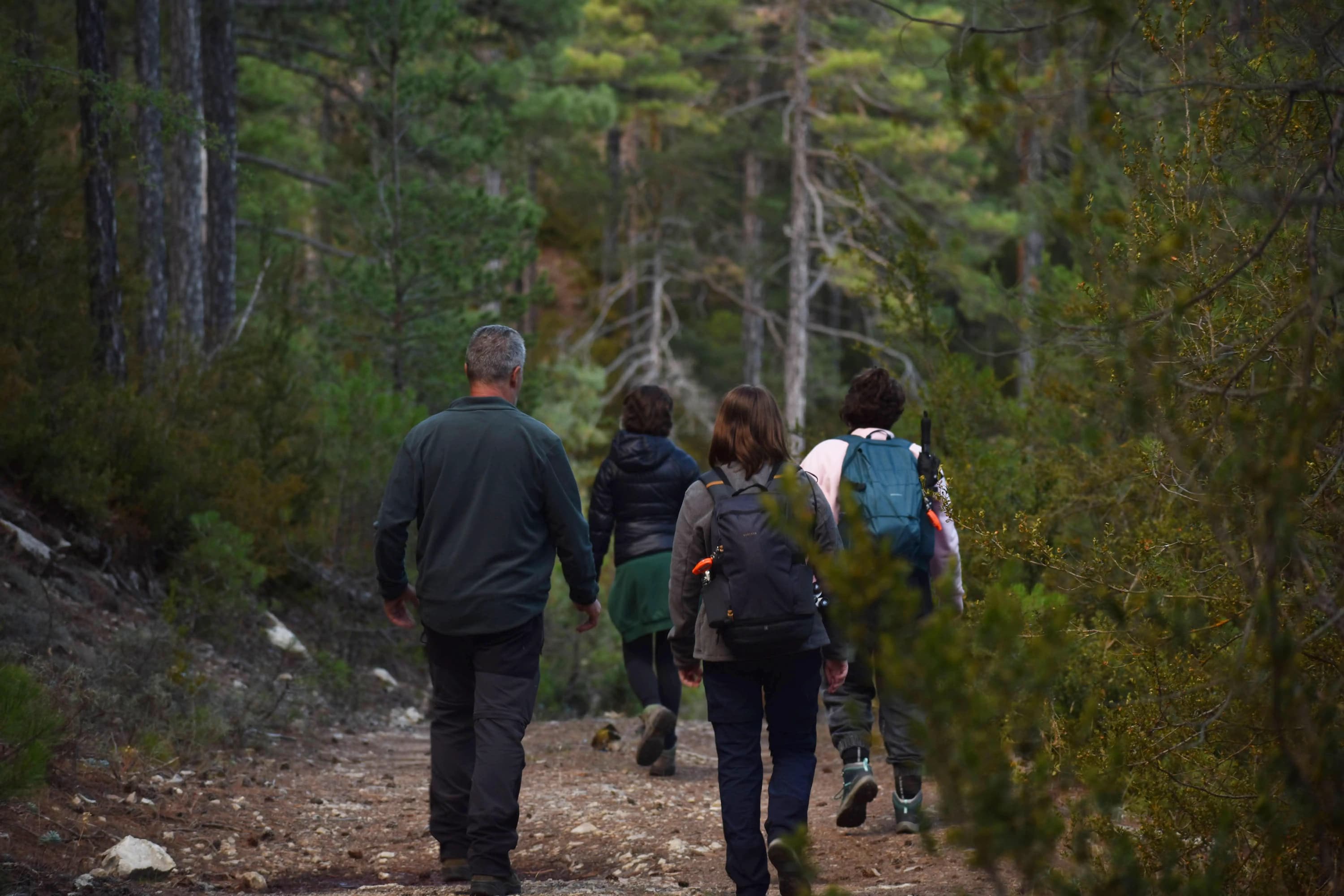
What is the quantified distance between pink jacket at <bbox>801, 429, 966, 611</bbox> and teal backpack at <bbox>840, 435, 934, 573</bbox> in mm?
36

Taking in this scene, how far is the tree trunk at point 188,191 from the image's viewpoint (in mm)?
13031

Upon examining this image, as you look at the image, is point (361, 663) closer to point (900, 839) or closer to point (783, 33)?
point (900, 839)

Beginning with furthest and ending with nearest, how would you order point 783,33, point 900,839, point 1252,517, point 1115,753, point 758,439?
point 783,33 < point 900,839 < point 758,439 < point 1252,517 < point 1115,753

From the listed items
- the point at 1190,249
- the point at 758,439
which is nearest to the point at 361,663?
the point at 758,439

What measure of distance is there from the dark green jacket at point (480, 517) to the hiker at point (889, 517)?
1.20 metres

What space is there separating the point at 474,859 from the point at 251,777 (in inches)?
109

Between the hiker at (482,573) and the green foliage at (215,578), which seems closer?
the hiker at (482,573)

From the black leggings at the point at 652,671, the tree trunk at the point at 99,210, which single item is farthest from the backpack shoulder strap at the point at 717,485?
the tree trunk at the point at 99,210

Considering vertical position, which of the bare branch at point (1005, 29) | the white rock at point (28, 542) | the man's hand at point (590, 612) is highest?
the bare branch at point (1005, 29)

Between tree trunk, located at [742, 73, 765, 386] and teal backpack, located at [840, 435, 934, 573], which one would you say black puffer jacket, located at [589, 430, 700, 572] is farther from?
tree trunk, located at [742, 73, 765, 386]

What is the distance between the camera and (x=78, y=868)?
497 centimetres

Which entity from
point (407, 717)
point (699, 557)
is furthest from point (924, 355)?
point (407, 717)

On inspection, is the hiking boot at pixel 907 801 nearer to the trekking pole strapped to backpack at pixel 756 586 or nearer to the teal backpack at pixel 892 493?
the teal backpack at pixel 892 493

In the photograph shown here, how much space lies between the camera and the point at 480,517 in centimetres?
479
